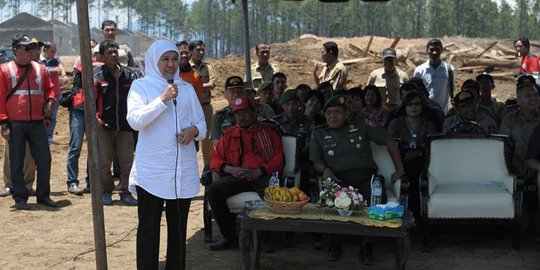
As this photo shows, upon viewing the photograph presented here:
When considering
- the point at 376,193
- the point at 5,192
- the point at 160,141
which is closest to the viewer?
the point at 160,141

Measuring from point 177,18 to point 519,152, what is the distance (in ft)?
350

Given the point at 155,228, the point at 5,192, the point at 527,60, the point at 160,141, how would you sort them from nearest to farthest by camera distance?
the point at 160,141
the point at 155,228
the point at 5,192
the point at 527,60

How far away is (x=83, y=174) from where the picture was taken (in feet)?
35.9

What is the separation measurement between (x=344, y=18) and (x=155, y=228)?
80440 millimetres

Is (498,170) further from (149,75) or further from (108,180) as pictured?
(108,180)

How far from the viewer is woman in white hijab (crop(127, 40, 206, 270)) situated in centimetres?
474

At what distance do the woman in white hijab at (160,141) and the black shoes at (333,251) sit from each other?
182 centimetres

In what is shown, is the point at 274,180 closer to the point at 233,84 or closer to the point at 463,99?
the point at 233,84

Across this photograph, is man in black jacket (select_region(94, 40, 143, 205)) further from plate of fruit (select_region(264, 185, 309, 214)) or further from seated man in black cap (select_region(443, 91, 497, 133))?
seated man in black cap (select_region(443, 91, 497, 133))

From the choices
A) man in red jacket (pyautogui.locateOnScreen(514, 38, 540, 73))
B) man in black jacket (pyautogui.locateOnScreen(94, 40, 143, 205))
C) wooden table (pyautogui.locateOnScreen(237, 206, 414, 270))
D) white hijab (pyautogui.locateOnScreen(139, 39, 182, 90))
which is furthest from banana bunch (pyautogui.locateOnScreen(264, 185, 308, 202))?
man in red jacket (pyautogui.locateOnScreen(514, 38, 540, 73))

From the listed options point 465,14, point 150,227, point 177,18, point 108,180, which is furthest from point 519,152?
point 177,18

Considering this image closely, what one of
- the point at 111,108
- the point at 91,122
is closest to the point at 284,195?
the point at 91,122

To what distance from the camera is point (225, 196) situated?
6562 millimetres

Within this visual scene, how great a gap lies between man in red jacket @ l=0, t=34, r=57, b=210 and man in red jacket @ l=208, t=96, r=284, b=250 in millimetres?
2523
